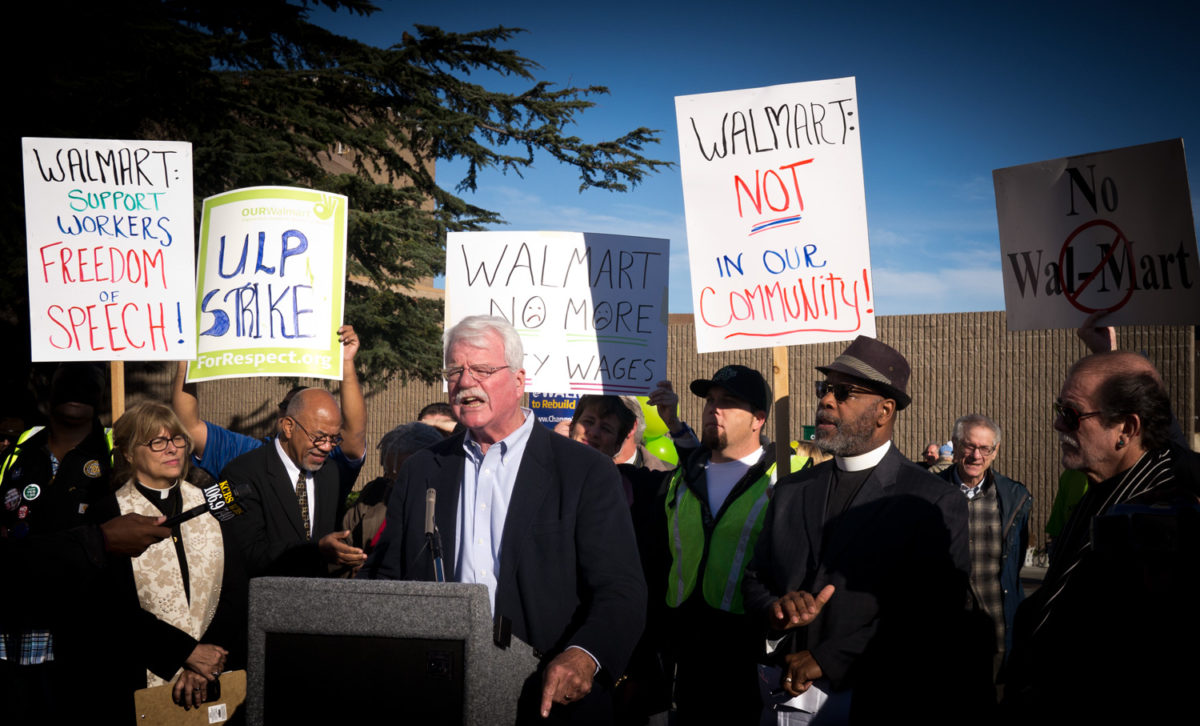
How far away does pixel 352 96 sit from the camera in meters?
14.3

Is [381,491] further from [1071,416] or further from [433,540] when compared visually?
[1071,416]

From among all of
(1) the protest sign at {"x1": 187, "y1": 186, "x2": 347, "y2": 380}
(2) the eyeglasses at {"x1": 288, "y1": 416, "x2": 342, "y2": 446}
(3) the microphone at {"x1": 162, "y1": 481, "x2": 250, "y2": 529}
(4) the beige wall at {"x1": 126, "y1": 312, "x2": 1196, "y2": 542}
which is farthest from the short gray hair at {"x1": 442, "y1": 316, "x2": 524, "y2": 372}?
(4) the beige wall at {"x1": 126, "y1": 312, "x2": 1196, "y2": 542}

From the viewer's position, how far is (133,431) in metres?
3.79

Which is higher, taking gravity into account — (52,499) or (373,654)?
(52,499)

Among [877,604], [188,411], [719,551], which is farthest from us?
[188,411]

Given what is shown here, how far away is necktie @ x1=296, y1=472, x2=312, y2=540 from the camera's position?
4.38 meters

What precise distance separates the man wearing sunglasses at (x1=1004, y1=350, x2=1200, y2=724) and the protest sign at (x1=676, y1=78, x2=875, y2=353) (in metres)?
1.60

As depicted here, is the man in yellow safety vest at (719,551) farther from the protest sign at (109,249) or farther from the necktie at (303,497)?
the protest sign at (109,249)

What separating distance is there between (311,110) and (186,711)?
38.8 ft

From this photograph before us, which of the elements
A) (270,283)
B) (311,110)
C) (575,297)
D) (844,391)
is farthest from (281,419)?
(311,110)

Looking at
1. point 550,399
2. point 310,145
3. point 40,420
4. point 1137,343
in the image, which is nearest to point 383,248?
point 310,145

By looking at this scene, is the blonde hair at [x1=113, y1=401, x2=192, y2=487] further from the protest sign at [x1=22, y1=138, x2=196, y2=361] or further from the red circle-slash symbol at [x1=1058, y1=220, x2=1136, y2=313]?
the red circle-slash symbol at [x1=1058, y1=220, x2=1136, y2=313]

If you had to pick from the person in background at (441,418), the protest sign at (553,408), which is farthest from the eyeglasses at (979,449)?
the person in background at (441,418)

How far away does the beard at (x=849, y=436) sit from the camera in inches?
135
